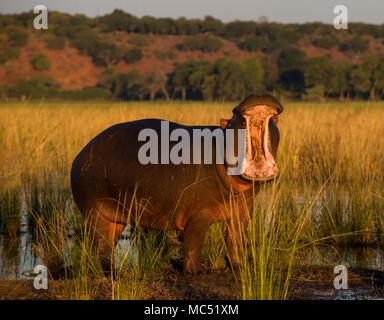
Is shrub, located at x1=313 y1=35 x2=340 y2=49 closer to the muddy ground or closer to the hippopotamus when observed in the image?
the muddy ground

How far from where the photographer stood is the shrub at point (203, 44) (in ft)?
203

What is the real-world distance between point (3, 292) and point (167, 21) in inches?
2699

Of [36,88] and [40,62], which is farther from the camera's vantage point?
[40,62]

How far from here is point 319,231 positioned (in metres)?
4.75

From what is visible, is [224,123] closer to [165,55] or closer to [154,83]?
[154,83]

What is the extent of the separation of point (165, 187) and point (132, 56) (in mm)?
56283

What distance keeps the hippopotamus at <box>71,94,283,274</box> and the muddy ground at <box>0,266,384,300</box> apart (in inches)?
6.0

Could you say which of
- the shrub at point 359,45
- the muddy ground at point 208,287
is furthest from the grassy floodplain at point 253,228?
the shrub at point 359,45

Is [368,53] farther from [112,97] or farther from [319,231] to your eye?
[319,231]

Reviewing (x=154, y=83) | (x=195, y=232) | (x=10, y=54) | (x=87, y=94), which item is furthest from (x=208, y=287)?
(x=10, y=54)

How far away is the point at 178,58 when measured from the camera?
60906mm

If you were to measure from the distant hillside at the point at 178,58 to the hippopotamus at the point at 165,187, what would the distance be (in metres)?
34.8

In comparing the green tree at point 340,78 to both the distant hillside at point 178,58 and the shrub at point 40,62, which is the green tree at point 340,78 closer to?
the distant hillside at point 178,58

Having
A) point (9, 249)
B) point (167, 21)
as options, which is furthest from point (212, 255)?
point (167, 21)
